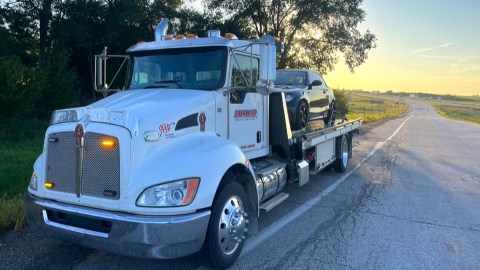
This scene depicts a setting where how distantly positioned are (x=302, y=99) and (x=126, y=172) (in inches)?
216

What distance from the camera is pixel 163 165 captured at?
3.83 metres

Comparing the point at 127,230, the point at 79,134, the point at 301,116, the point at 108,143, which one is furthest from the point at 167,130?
the point at 301,116

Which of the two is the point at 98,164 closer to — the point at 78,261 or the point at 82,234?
the point at 82,234

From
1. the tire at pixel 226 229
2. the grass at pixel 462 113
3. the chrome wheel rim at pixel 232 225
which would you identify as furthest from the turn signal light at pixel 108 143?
the grass at pixel 462 113

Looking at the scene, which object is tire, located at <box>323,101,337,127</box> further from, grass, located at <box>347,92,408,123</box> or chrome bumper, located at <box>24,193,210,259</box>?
grass, located at <box>347,92,408,123</box>

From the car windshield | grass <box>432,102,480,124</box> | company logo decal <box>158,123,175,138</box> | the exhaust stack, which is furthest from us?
grass <box>432,102,480,124</box>

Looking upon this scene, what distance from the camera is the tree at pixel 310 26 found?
31172mm

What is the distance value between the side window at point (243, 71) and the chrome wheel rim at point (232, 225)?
1622 mm

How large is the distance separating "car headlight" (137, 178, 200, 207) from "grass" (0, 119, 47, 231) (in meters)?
2.46

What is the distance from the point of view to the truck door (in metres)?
5.32

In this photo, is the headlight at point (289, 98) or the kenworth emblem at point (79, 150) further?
the headlight at point (289, 98)

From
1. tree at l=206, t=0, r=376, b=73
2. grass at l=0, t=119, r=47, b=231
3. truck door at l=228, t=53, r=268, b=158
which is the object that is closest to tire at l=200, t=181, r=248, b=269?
truck door at l=228, t=53, r=268, b=158

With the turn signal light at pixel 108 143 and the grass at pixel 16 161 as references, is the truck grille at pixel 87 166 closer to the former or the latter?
the turn signal light at pixel 108 143

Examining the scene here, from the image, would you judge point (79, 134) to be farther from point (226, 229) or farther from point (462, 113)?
point (462, 113)
